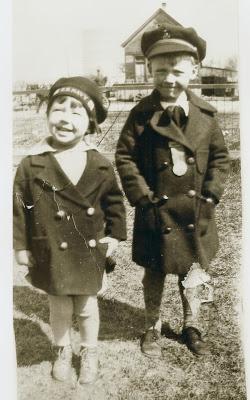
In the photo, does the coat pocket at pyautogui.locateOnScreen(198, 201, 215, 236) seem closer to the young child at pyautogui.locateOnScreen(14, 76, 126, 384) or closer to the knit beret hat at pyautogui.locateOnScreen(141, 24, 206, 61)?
the young child at pyautogui.locateOnScreen(14, 76, 126, 384)

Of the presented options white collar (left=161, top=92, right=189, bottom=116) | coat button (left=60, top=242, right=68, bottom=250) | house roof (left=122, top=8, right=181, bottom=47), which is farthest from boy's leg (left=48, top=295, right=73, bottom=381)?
house roof (left=122, top=8, right=181, bottom=47)

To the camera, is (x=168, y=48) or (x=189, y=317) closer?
(x=168, y=48)

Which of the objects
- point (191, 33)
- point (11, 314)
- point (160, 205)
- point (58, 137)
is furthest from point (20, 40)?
point (11, 314)

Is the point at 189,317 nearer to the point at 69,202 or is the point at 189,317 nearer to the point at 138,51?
the point at 69,202

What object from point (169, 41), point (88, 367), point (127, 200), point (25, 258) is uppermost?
point (169, 41)

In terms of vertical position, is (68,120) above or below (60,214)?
above

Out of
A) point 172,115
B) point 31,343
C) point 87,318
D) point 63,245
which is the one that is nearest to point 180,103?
point 172,115
